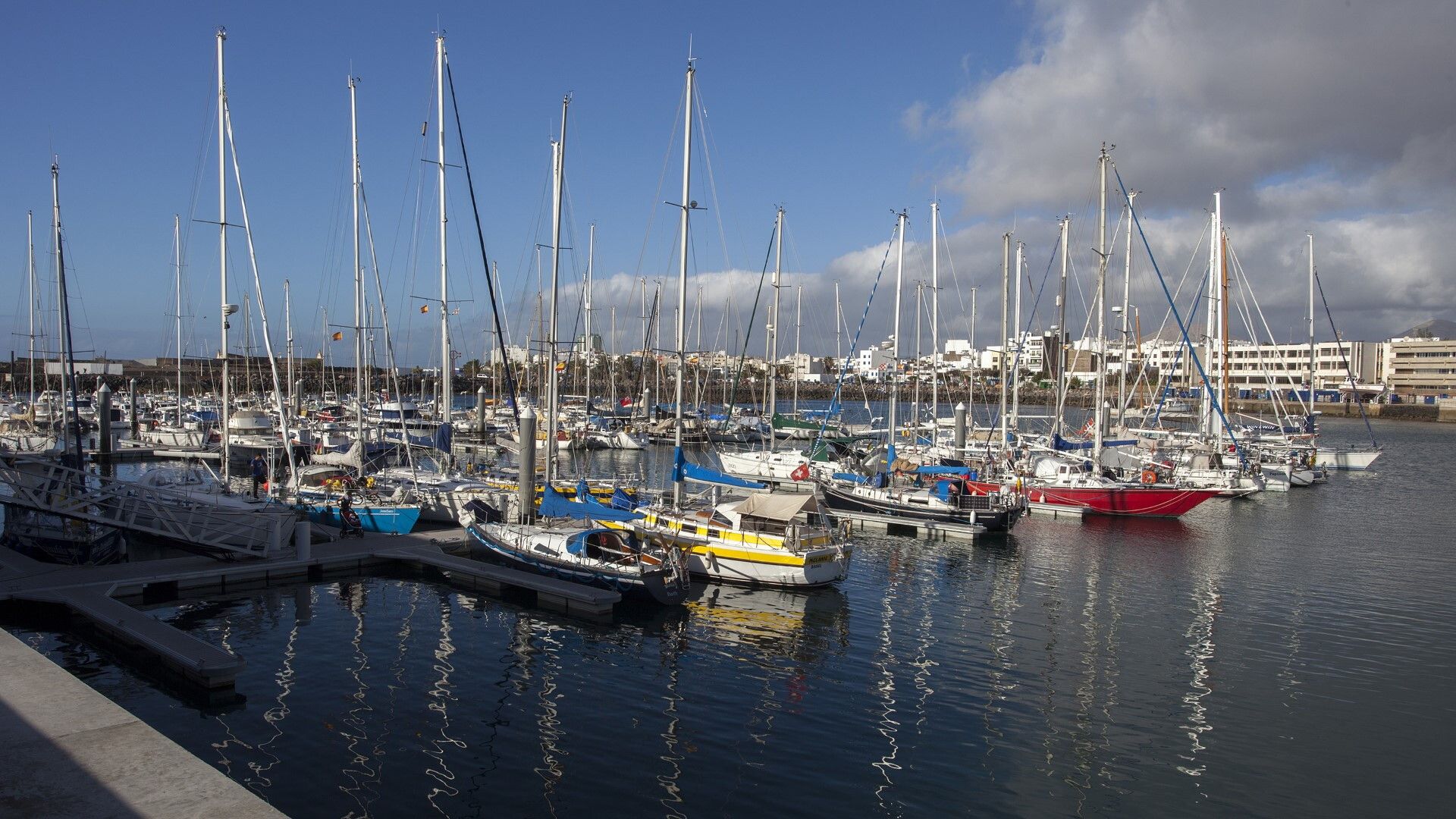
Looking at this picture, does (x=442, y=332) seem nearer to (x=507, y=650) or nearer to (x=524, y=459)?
(x=524, y=459)

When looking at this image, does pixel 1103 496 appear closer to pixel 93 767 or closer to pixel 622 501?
pixel 622 501

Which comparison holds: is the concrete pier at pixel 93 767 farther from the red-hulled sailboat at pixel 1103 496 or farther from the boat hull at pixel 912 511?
the red-hulled sailboat at pixel 1103 496

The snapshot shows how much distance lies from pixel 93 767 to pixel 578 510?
1705cm

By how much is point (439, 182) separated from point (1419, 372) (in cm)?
20014

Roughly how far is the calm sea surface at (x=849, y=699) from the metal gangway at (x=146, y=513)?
103 inches

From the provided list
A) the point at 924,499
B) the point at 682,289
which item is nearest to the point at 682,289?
the point at 682,289

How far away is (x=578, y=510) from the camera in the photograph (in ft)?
88.9

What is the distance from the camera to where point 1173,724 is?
16109mm

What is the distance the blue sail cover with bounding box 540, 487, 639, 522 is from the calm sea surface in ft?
13.7

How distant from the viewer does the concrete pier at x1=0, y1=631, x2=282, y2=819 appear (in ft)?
30.6

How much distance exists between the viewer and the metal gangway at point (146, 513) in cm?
2334

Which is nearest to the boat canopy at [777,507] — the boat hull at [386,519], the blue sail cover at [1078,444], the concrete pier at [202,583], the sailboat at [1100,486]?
the concrete pier at [202,583]

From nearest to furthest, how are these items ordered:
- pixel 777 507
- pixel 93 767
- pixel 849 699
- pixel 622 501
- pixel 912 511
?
pixel 93 767 < pixel 849 699 < pixel 777 507 < pixel 622 501 < pixel 912 511

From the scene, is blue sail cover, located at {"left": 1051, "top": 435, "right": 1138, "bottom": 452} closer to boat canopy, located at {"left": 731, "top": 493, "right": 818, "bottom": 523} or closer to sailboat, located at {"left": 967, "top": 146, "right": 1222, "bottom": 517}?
sailboat, located at {"left": 967, "top": 146, "right": 1222, "bottom": 517}
